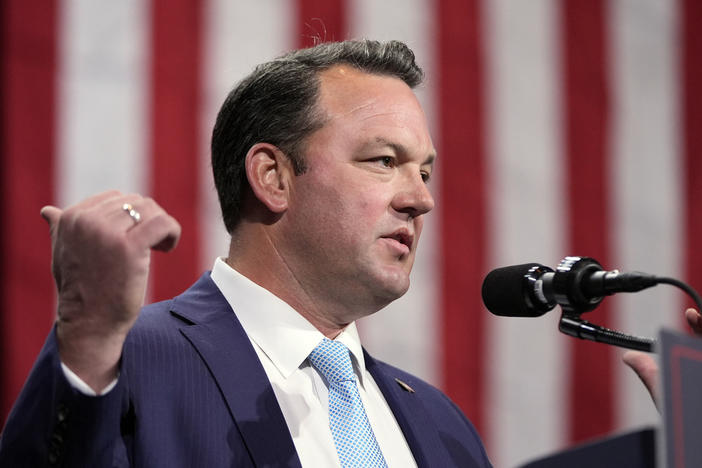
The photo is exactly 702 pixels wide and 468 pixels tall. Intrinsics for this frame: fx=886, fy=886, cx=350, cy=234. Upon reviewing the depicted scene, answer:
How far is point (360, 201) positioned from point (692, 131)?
2.53 meters

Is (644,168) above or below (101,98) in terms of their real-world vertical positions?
→ below

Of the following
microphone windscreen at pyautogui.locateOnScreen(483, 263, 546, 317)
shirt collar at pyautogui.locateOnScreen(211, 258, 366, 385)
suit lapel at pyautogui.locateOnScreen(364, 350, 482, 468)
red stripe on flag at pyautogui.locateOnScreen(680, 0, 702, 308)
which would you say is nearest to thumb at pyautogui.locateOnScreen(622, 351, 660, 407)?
microphone windscreen at pyautogui.locateOnScreen(483, 263, 546, 317)

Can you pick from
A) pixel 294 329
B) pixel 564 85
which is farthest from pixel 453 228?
pixel 294 329

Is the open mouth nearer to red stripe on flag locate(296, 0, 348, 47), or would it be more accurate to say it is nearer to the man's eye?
the man's eye

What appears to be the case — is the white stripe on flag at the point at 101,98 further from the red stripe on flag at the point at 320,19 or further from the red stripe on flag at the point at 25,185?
the red stripe on flag at the point at 320,19

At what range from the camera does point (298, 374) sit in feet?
4.86

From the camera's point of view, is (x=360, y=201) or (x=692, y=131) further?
(x=692, y=131)

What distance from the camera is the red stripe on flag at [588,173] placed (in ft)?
11.1

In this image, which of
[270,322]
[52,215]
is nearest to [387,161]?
[270,322]

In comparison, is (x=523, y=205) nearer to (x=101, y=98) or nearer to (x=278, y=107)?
(x=101, y=98)

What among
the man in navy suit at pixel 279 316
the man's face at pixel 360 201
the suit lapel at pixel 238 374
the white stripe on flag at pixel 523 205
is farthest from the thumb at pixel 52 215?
the white stripe on flag at pixel 523 205

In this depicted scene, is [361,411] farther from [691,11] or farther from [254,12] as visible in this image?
[691,11]

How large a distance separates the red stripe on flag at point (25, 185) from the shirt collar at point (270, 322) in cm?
120

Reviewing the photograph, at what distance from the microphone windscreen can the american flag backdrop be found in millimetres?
1678
